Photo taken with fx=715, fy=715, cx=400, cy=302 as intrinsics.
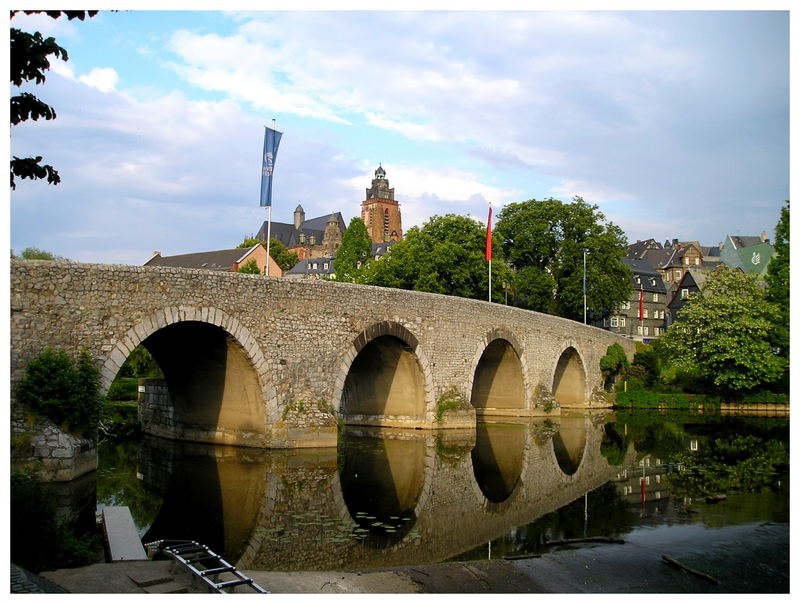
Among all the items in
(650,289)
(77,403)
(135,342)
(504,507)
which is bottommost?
(504,507)

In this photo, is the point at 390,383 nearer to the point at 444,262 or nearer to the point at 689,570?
the point at 689,570

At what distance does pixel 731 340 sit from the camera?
37.0m

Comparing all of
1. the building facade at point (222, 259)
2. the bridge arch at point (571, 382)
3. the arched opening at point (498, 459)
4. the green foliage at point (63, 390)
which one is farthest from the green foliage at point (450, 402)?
the building facade at point (222, 259)

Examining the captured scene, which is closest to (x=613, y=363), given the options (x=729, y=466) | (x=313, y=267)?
(x=729, y=466)

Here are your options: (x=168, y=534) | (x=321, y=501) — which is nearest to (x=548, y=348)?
(x=321, y=501)

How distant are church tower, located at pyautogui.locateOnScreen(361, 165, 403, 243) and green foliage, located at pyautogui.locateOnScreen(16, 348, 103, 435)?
105 metres

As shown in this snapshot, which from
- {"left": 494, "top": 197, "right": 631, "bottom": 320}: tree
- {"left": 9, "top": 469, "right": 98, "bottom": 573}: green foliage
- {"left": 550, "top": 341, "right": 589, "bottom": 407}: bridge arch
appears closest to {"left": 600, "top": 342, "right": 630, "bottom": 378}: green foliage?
{"left": 550, "top": 341, "right": 589, "bottom": 407}: bridge arch

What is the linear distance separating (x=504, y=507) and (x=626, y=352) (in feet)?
109

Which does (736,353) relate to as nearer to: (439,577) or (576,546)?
(576,546)

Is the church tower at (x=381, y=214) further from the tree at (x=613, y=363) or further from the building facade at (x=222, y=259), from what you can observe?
the tree at (x=613, y=363)

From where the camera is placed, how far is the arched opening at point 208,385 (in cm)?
1859

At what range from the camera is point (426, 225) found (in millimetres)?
44469

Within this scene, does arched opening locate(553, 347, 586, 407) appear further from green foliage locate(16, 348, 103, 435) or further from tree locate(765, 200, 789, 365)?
green foliage locate(16, 348, 103, 435)

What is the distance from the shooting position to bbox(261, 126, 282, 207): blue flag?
20859mm
